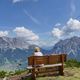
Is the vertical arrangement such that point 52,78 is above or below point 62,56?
below

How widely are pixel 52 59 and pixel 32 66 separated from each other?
5.47 ft

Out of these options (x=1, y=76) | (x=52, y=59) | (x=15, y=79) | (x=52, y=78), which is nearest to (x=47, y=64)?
(x=52, y=59)

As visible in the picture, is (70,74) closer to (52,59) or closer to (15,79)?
(52,59)

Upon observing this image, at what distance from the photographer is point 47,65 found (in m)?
19.0

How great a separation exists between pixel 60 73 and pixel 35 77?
1874 mm

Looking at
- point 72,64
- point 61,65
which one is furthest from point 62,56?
point 72,64

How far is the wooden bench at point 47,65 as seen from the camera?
1834 centimetres

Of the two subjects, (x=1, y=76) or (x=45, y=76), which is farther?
(x=1, y=76)

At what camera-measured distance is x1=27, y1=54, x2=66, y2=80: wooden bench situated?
18344 mm

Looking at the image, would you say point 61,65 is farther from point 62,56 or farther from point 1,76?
point 1,76

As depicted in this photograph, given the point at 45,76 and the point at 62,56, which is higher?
the point at 62,56

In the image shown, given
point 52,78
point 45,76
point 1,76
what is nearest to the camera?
point 52,78

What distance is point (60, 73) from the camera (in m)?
19.3

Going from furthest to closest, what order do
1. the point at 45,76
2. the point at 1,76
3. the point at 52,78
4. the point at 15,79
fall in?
the point at 1,76, the point at 15,79, the point at 45,76, the point at 52,78
